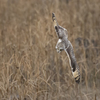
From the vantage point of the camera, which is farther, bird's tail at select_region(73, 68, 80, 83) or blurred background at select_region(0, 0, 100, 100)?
blurred background at select_region(0, 0, 100, 100)

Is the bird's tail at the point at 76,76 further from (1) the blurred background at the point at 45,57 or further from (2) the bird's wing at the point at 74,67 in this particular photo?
(1) the blurred background at the point at 45,57

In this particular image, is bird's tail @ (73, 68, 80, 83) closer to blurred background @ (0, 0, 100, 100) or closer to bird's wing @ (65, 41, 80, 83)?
bird's wing @ (65, 41, 80, 83)

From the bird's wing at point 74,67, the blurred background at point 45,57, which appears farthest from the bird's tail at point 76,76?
the blurred background at point 45,57

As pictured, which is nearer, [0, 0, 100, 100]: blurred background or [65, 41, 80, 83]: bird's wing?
[65, 41, 80, 83]: bird's wing

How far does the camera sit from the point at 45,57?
8.73ft

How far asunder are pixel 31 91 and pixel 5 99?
0.79 ft

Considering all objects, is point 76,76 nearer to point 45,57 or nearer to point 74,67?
point 74,67

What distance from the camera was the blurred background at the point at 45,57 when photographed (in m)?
2.25

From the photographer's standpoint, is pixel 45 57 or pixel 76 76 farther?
pixel 45 57

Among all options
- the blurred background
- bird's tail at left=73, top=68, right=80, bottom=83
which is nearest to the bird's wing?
bird's tail at left=73, top=68, right=80, bottom=83

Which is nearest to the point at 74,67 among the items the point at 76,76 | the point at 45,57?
the point at 76,76

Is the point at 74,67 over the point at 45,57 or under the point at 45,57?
under

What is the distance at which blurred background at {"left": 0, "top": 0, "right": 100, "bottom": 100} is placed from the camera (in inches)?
88.7

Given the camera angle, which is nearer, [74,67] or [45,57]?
[74,67]
